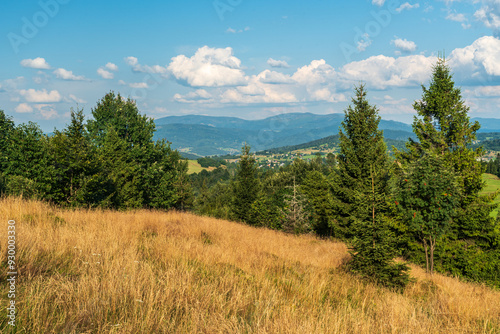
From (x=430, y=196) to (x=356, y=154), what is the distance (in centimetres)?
1010

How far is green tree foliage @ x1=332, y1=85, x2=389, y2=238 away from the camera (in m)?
22.0

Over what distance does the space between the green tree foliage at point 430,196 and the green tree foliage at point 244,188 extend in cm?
2336

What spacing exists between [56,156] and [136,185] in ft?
42.7

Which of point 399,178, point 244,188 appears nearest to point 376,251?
point 399,178

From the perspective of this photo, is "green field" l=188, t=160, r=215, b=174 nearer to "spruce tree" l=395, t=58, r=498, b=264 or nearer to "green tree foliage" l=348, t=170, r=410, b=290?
"spruce tree" l=395, t=58, r=498, b=264

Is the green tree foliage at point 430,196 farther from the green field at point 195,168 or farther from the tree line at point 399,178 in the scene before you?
the green field at point 195,168

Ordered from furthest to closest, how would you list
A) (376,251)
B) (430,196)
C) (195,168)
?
1. (195,168)
2. (430,196)
3. (376,251)

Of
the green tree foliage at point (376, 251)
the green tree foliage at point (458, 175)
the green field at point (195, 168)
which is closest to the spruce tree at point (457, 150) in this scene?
the green tree foliage at point (458, 175)

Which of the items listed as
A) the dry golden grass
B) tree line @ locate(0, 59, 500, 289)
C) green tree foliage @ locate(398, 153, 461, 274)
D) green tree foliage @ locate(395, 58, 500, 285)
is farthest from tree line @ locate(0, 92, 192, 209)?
green tree foliage @ locate(395, 58, 500, 285)

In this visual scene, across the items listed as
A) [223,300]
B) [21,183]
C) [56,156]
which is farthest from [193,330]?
[56,156]

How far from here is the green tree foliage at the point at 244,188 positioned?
116ft

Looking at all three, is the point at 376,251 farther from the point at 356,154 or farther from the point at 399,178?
the point at 356,154

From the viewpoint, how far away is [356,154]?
22.5 meters

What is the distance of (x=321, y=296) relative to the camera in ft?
16.6
